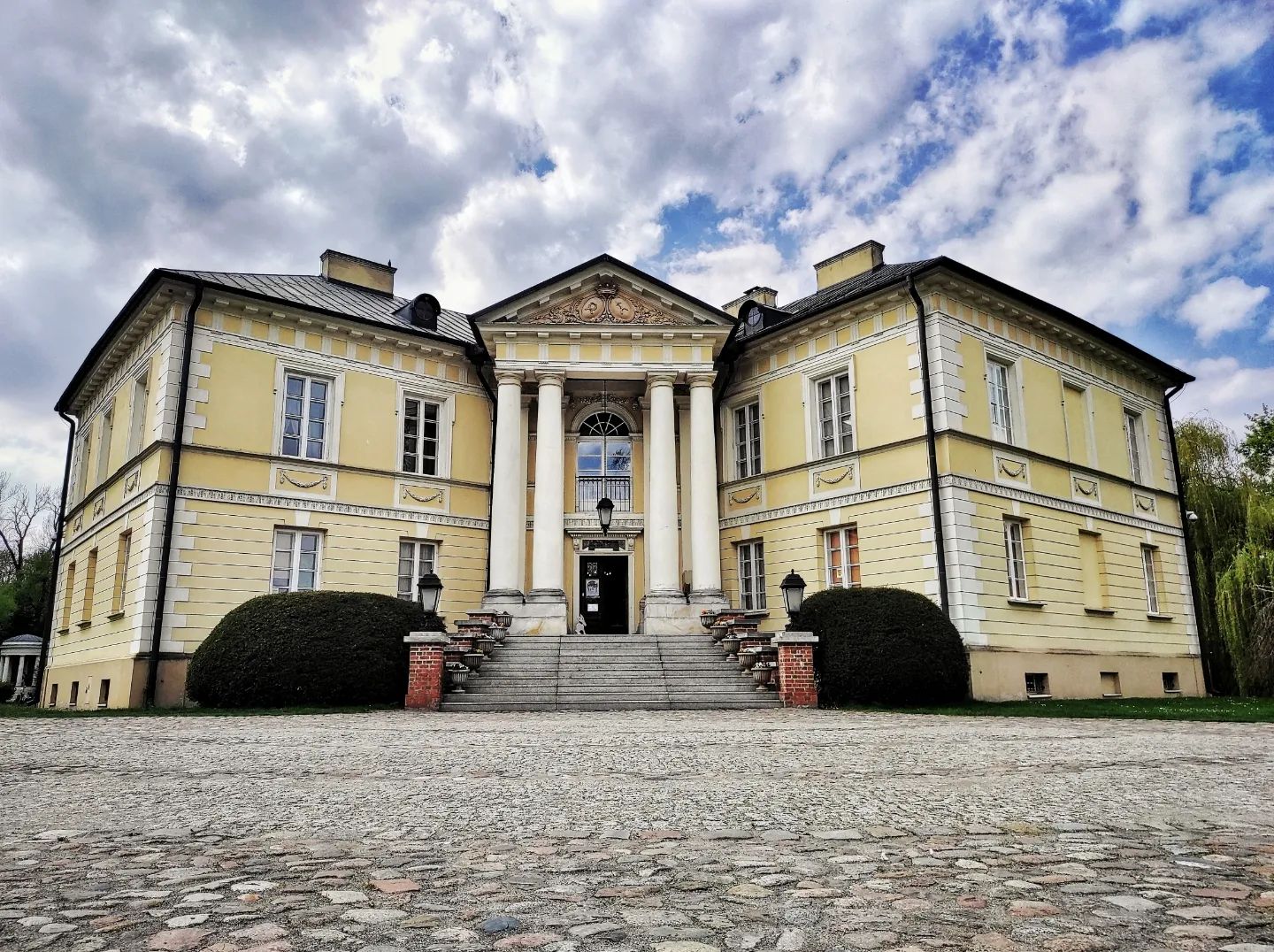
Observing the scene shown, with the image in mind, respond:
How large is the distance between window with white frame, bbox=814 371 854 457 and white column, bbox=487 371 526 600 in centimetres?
676

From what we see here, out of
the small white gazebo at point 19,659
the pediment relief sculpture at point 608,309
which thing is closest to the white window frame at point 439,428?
the pediment relief sculpture at point 608,309

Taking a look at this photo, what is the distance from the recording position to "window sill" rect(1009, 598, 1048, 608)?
1833cm

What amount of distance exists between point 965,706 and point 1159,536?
1176cm

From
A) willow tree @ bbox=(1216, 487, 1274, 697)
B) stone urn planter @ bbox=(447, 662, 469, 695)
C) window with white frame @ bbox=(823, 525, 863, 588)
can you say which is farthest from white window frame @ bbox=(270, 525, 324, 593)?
willow tree @ bbox=(1216, 487, 1274, 697)

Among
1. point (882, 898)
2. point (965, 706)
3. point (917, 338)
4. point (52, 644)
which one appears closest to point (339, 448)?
point (52, 644)

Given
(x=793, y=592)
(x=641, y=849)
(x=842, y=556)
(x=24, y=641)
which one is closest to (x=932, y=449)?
(x=842, y=556)

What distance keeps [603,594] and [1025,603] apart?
31.3 ft

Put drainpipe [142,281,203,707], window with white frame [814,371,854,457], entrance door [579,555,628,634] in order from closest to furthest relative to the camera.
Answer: drainpipe [142,281,203,707] → window with white frame [814,371,854,457] → entrance door [579,555,628,634]

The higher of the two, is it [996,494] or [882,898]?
[996,494]

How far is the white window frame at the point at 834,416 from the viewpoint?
66.1ft

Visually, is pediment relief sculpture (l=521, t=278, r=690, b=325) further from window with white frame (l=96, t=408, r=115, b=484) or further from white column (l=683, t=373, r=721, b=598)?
window with white frame (l=96, t=408, r=115, b=484)

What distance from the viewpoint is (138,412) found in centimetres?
2064

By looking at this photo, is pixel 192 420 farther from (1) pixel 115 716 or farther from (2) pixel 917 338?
(2) pixel 917 338

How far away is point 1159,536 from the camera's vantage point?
2327 centimetres
